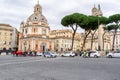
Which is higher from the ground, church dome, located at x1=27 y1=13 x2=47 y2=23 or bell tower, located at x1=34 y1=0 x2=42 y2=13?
bell tower, located at x1=34 y1=0 x2=42 y2=13

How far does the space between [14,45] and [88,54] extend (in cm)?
7331

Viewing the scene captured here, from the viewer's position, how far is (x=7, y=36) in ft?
382

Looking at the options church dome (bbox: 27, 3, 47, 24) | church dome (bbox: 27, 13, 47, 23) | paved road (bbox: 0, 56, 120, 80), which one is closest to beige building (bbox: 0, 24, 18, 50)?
church dome (bbox: 27, 3, 47, 24)

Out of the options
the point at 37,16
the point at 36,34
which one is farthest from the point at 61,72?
the point at 37,16

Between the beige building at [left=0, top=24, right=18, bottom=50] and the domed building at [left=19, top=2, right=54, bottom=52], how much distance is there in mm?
14666

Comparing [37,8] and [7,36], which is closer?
[37,8]

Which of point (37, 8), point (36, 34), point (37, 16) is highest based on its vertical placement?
point (37, 8)

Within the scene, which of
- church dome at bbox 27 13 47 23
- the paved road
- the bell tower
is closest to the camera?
the paved road

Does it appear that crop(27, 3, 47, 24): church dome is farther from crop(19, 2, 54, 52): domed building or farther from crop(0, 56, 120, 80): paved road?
crop(0, 56, 120, 80): paved road

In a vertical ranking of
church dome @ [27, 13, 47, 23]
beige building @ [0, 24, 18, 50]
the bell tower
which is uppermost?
the bell tower

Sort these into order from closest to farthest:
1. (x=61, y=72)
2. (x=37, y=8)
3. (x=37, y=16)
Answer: (x=61, y=72)
(x=37, y=16)
(x=37, y=8)

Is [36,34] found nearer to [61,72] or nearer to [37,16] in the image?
[37,16]

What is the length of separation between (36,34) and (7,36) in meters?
22.9

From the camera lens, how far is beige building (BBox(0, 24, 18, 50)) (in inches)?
4481
